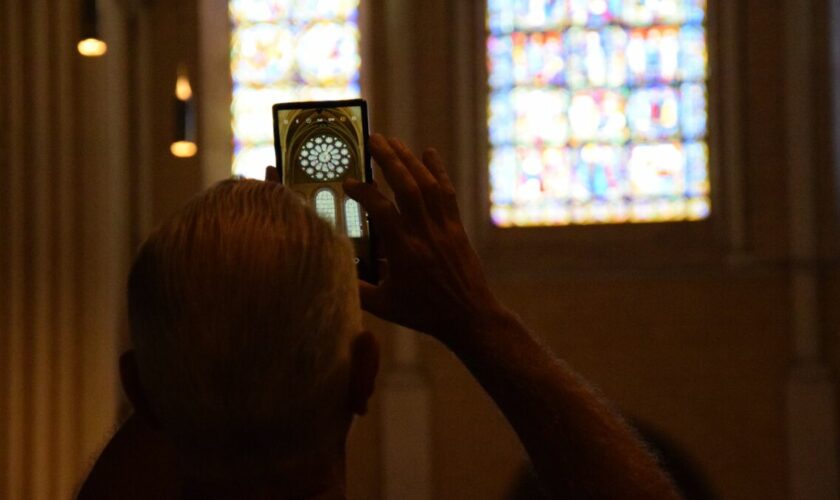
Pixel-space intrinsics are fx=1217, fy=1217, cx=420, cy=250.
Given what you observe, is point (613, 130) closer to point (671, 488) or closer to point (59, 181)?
point (59, 181)

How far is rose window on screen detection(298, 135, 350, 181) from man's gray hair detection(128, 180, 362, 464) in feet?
1.33

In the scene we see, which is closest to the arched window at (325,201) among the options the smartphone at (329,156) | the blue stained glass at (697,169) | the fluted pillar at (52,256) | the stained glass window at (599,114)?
the smartphone at (329,156)

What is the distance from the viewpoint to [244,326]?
81cm

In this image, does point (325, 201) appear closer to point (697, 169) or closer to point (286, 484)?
point (286, 484)

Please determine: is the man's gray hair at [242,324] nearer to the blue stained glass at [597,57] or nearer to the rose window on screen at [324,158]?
the rose window on screen at [324,158]

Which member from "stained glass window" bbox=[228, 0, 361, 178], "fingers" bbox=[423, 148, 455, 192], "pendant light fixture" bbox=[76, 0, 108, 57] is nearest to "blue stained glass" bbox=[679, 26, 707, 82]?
"stained glass window" bbox=[228, 0, 361, 178]

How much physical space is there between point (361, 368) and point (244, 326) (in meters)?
0.10

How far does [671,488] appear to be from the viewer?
91cm

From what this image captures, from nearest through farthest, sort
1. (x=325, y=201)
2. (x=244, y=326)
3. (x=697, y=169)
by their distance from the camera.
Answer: (x=244, y=326), (x=325, y=201), (x=697, y=169)

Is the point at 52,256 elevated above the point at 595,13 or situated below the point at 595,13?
below

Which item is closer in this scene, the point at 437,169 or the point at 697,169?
the point at 437,169

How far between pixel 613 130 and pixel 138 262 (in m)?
6.31

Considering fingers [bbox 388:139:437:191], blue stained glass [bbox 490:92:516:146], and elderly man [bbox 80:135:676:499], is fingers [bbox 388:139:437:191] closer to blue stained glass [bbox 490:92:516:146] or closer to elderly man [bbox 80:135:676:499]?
elderly man [bbox 80:135:676:499]

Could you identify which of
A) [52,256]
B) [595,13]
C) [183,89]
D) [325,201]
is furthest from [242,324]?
[595,13]
